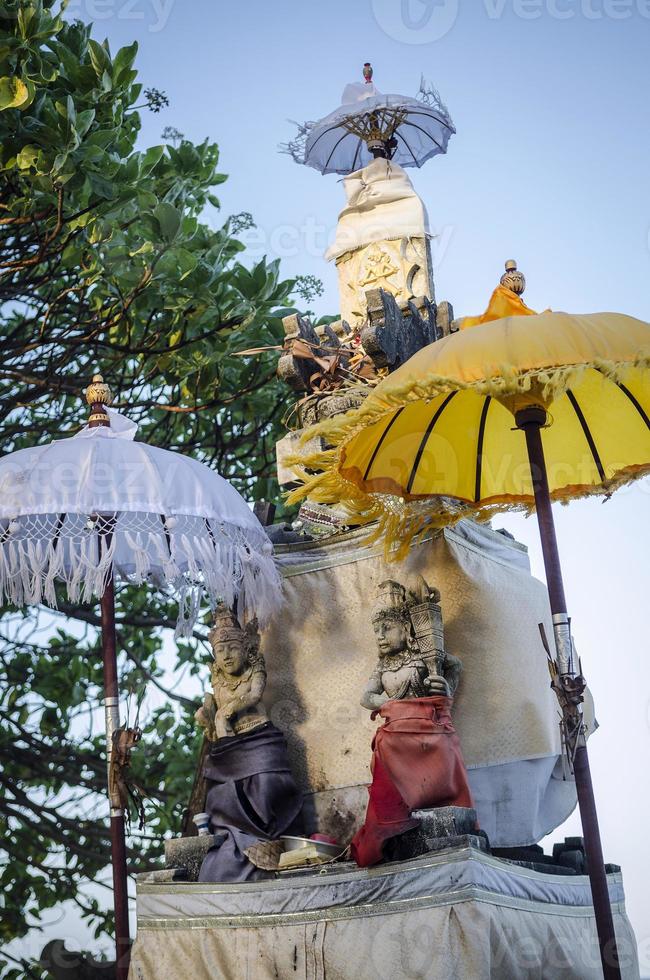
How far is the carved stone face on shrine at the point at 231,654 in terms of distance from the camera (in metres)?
6.96

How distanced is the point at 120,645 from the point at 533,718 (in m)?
5.18

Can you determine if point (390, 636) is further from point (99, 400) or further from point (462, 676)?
point (99, 400)

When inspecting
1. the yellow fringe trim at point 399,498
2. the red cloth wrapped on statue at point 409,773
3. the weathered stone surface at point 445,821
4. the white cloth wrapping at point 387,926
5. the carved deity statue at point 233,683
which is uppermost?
the yellow fringe trim at point 399,498

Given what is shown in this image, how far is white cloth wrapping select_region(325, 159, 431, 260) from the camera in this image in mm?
8523

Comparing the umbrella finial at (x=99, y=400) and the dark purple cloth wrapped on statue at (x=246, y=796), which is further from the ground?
the umbrella finial at (x=99, y=400)

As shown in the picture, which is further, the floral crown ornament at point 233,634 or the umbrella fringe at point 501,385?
the floral crown ornament at point 233,634

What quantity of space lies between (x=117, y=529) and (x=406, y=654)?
5.61 feet

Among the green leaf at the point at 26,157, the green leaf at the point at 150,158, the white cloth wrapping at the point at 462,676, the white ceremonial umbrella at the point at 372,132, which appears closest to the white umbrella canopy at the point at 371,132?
the white ceremonial umbrella at the point at 372,132

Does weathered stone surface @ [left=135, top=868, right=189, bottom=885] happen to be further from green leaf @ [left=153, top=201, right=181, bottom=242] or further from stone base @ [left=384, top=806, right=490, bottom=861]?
green leaf @ [left=153, top=201, right=181, bottom=242]

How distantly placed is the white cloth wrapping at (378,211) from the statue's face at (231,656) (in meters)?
2.91

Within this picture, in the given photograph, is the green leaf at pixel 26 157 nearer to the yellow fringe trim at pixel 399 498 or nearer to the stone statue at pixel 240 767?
the yellow fringe trim at pixel 399 498

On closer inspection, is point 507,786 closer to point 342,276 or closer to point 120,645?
point 342,276

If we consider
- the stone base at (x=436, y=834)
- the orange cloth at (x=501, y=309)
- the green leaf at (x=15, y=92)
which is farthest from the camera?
the green leaf at (x=15, y=92)

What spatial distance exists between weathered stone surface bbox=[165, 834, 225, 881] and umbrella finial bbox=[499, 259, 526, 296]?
3.02 metres
